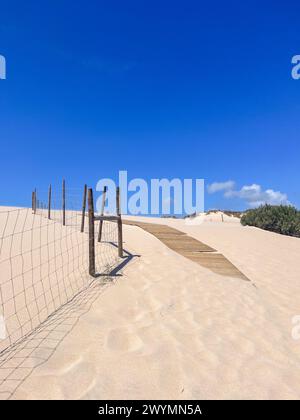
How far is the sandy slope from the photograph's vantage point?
9.37ft

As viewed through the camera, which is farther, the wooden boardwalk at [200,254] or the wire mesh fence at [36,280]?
the wooden boardwalk at [200,254]

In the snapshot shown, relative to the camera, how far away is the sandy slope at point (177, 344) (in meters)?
2.86

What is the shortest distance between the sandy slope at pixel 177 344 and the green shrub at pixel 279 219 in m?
11.6

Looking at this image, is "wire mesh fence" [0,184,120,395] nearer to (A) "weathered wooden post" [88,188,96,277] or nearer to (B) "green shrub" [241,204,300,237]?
(A) "weathered wooden post" [88,188,96,277]

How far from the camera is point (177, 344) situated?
3.76 m

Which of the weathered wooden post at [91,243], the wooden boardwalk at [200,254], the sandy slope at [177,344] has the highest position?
the weathered wooden post at [91,243]

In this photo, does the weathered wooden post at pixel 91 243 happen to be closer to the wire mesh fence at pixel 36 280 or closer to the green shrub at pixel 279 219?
the wire mesh fence at pixel 36 280

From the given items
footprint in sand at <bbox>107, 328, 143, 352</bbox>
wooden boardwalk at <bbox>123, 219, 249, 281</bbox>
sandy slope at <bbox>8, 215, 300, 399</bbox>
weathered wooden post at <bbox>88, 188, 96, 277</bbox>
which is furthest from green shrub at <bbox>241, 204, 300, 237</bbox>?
footprint in sand at <bbox>107, 328, 143, 352</bbox>

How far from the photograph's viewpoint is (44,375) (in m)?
2.86

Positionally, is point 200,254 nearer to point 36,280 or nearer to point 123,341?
point 36,280

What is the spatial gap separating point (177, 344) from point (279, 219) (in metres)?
16.5

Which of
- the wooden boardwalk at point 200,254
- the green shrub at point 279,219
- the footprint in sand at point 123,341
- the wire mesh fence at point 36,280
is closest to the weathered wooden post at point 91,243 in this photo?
the wire mesh fence at point 36,280

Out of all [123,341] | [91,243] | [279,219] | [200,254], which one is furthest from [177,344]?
[279,219]

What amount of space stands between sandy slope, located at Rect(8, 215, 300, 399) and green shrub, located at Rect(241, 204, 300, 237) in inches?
458
